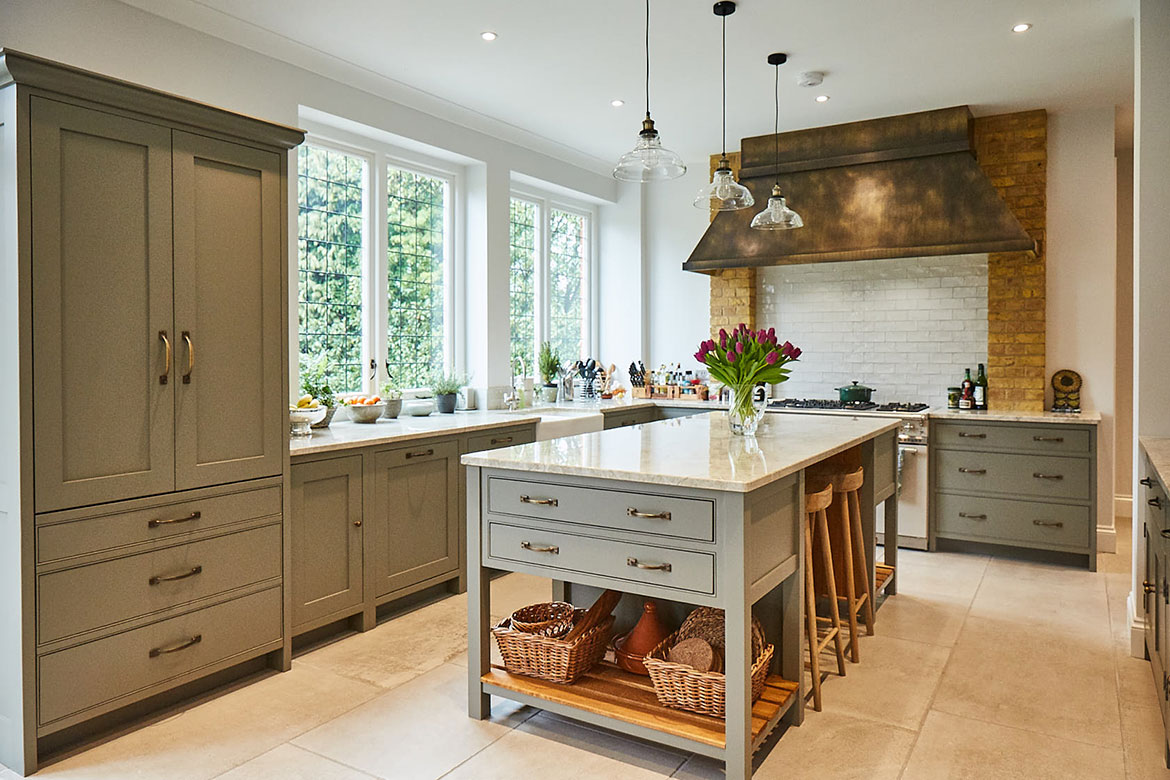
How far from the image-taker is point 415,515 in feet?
13.1

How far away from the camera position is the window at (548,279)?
20.6 ft

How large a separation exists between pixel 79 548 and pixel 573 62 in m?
3.26

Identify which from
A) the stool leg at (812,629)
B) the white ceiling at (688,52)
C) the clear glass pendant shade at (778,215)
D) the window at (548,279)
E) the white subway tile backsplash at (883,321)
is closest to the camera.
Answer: the stool leg at (812,629)

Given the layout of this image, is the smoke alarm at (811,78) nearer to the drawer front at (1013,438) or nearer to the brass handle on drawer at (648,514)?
the drawer front at (1013,438)

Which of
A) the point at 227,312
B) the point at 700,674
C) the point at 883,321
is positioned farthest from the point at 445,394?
the point at 883,321

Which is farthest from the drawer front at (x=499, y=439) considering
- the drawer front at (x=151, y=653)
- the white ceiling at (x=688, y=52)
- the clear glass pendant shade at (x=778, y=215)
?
the white ceiling at (x=688, y=52)

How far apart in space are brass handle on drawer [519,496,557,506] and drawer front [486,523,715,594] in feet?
0.31

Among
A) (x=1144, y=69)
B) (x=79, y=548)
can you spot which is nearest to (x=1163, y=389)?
(x=1144, y=69)

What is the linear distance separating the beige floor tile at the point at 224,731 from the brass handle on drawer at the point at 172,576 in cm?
49

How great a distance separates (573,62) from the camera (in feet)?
14.3

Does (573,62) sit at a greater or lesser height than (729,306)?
greater

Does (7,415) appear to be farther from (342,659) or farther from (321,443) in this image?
(342,659)

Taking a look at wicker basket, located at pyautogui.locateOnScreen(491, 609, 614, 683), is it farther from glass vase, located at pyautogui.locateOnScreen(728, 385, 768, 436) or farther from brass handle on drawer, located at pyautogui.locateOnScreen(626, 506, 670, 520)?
glass vase, located at pyautogui.locateOnScreen(728, 385, 768, 436)

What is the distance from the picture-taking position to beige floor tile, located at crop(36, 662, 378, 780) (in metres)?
2.48
